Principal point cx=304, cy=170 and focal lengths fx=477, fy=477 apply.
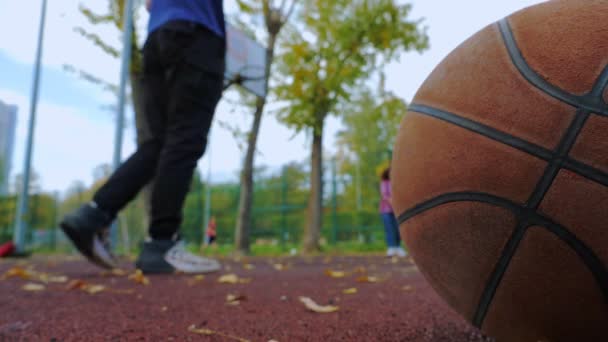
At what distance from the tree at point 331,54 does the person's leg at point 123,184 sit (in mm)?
6920

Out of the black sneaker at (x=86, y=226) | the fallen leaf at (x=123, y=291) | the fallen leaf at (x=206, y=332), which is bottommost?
the fallen leaf at (x=123, y=291)

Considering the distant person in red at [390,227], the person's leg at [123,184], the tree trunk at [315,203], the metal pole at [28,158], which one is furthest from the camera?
the tree trunk at [315,203]

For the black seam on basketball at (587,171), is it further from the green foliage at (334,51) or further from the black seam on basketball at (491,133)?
the green foliage at (334,51)

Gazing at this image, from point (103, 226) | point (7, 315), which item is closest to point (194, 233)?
point (103, 226)

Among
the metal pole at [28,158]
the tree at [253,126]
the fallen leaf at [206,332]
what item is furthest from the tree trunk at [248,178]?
the fallen leaf at [206,332]

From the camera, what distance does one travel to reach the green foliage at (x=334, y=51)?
1036 centimetres

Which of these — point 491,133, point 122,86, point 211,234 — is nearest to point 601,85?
point 491,133

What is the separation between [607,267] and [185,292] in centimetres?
220

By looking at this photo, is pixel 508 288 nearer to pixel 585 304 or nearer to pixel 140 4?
pixel 585 304

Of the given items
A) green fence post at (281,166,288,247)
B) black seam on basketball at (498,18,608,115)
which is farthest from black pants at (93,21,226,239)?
green fence post at (281,166,288,247)

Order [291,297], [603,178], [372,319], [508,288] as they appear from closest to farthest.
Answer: [603,178] → [508,288] → [372,319] → [291,297]

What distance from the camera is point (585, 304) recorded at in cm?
111

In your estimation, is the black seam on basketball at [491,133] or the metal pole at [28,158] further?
the metal pole at [28,158]

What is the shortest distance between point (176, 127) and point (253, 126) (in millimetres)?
6927
